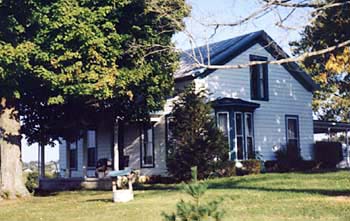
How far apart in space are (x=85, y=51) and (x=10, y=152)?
5210 millimetres

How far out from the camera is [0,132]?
19.0m

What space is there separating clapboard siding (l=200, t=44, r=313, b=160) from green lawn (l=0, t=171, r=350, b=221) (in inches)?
254

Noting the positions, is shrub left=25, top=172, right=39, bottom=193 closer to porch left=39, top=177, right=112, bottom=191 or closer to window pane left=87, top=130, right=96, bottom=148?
porch left=39, top=177, right=112, bottom=191

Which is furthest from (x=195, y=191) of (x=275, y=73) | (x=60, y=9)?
(x=275, y=73)

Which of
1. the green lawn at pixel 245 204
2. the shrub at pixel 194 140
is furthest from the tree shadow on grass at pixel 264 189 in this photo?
the shrub at pixel 194 140

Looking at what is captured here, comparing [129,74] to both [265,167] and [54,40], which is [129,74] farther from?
[265,167]

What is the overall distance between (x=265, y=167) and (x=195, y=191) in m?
20.2

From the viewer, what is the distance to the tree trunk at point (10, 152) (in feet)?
61.0

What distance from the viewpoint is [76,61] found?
54.3 feet

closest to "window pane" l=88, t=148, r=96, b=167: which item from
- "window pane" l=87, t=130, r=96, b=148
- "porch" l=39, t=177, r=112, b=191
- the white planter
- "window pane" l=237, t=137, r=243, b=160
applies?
"window pane" l=87, t=130, r=96, b=148

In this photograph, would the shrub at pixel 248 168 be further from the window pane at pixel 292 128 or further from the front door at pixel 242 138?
the window pane at pixel 292 128

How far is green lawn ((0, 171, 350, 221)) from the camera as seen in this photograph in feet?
35.4

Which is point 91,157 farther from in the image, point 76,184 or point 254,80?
point 254,80

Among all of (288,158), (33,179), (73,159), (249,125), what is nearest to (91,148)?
(73,159)
